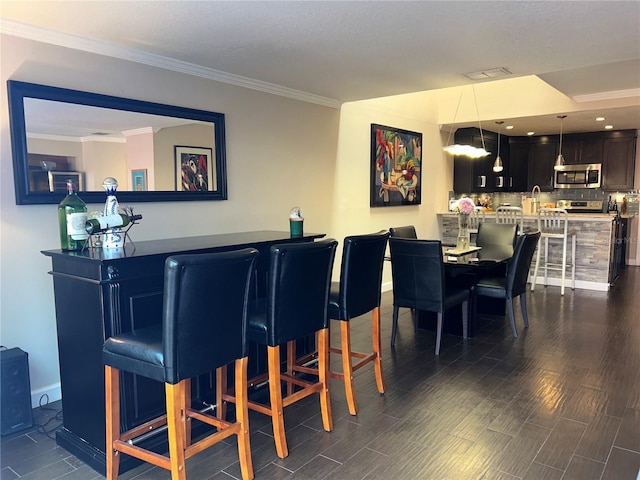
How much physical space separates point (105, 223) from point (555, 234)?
18.7 ft

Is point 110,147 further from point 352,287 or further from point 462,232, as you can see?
point 462,232

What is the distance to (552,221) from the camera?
6406 mm

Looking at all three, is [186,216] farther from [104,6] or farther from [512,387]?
[512,387]

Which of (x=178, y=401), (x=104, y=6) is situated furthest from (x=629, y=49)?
(x=178, y=401)

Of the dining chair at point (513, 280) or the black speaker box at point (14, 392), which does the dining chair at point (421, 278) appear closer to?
the dining chair at point (513, 280)

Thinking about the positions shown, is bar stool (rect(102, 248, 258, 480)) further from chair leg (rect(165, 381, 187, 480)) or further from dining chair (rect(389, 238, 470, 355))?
dining chair (rect(389, 238, 470, 355))

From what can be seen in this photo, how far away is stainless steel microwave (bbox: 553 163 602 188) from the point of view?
27.3 ft

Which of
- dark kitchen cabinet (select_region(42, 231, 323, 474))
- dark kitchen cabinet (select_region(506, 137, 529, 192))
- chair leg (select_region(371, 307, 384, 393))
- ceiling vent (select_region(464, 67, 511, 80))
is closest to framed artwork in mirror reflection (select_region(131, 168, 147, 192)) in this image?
dark kitchen cabinet (select_region(42, 231, 323, 474))

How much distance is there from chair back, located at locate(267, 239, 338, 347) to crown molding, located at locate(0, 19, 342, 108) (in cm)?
191

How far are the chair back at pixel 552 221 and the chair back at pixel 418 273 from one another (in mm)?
3125

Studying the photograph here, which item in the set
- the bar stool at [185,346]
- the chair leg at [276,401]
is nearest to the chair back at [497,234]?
the chair leg at [276,401]

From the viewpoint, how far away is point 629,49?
128 inches

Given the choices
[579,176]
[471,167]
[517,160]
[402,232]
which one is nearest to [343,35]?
[402,232]

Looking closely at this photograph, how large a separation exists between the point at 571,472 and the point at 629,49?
9.15 feet
